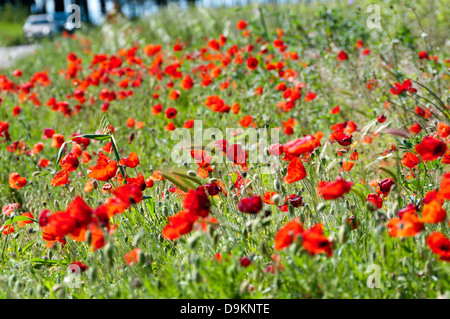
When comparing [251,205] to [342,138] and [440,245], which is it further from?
[342,138]

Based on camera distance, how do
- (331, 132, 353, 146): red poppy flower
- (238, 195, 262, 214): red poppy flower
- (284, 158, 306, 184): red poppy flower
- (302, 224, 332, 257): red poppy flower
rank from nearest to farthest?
(302, 224, 332, 257): red poppy flower → (238, 195, 262, 214): red poppy flower → (284, 158, 306, 184): red poppy flower → (331, 132, 353, 146): red poppy flower

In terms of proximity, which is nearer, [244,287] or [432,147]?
[244,287]

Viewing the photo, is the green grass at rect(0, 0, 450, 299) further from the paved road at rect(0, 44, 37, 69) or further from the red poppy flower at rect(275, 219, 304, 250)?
the paved road at rect(0, 44, 37, 69)

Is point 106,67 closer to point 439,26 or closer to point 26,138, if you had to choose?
point 26,138

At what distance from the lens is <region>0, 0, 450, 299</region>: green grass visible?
1842 millimetres

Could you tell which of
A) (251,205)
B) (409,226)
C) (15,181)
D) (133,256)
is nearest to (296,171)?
(251,205)

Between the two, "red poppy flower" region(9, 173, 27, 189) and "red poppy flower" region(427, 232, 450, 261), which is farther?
"red poppy flower" region(9, 173, 27, 189)

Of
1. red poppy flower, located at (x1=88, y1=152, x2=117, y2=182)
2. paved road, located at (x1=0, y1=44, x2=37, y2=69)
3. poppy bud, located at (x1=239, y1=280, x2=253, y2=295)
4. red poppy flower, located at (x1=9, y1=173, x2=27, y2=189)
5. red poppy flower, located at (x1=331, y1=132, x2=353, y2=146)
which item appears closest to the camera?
poppy bud, located at (x1=239, y1=280, x2=253, y2=295)

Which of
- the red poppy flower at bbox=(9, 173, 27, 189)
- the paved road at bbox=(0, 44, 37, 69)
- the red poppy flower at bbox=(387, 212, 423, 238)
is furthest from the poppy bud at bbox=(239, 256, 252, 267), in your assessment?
the paved road at bbox=(0, 44, 37, 69)

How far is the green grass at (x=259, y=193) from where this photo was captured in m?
1.84

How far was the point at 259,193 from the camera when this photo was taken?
274 cm

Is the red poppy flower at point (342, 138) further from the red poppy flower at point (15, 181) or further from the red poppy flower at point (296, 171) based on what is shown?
the red poppy flower at point (15, 181)

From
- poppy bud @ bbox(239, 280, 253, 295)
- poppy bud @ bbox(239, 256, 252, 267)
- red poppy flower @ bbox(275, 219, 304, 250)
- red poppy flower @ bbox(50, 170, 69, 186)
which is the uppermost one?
red poppy flower @ bbox(50, 170, 69, 186)
